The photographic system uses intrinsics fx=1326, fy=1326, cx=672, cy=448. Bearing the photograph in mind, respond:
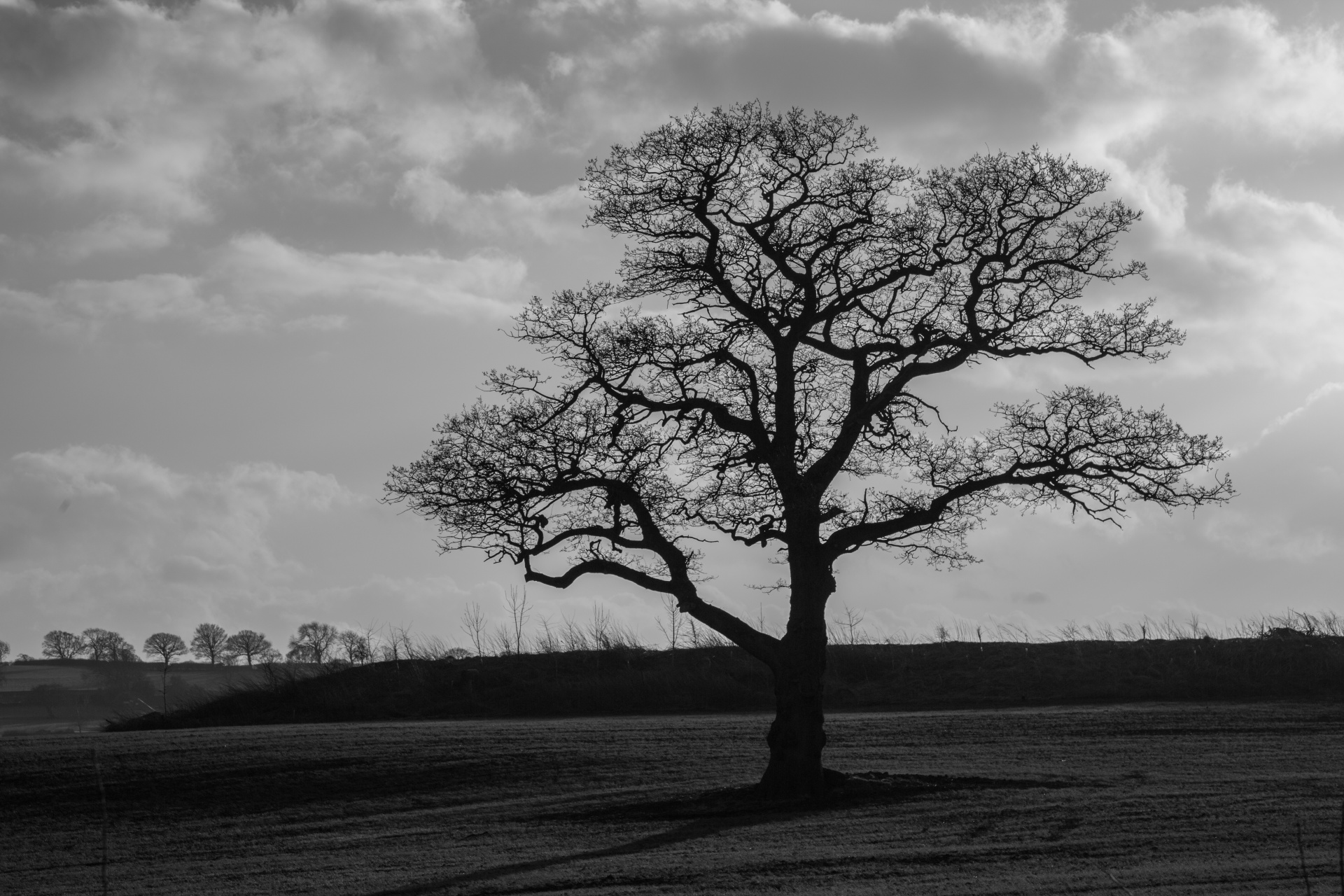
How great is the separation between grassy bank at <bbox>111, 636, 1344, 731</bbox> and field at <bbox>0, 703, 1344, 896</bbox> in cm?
545

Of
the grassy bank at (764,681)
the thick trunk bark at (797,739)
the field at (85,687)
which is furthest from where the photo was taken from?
the field at (85,687)

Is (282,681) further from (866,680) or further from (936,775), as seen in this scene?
(936,775)

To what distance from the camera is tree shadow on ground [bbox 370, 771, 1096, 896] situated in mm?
15633

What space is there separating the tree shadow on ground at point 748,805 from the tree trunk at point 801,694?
41 cm

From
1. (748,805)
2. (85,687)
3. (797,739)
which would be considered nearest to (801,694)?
(797,739)

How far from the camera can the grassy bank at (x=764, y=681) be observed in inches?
1352

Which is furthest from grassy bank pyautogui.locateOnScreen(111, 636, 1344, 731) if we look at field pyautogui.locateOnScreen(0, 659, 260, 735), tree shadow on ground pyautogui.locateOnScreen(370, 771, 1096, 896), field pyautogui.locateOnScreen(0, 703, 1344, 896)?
tree shadow on ground pyautogui.locateOnScreen(370, 771, 1096, 896)

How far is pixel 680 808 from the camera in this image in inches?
704

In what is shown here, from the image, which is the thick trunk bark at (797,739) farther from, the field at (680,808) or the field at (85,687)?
the field at (85,687)

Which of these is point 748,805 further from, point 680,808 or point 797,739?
point 797,739

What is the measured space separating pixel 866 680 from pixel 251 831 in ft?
75.0

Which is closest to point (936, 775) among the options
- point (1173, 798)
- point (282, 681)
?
point (1173, 798)

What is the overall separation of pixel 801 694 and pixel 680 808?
2.25 metres

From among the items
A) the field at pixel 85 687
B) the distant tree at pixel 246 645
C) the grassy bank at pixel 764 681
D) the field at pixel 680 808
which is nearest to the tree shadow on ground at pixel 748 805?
the field at pixel 680 808
